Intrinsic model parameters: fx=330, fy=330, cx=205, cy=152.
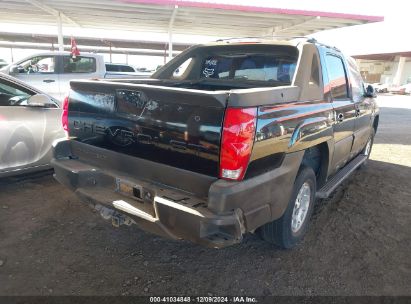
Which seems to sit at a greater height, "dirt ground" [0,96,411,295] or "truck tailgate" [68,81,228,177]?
"truck tailgate" [68,81,228,177]

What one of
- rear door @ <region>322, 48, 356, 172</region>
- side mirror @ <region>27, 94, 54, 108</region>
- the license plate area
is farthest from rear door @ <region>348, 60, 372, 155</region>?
side mirror @ <region>27, 94, 54, 108</region>

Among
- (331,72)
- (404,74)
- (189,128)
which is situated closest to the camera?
(189,128)

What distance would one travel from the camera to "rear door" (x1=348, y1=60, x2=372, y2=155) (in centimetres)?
434

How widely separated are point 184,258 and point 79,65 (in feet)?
25.3

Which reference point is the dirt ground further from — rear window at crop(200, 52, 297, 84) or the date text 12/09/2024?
rear window at crop(200, 52, 297, 84)

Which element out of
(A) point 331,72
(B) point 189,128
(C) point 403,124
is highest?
(A) point 331,72

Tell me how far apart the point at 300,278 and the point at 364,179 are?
10.4 ft

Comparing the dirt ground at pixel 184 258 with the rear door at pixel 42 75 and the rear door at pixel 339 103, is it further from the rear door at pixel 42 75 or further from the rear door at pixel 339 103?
the rear door at pixel 42 75

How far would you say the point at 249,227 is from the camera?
7.63 feet

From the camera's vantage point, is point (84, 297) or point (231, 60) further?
point (231, 60)

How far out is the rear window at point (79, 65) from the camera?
8.89m

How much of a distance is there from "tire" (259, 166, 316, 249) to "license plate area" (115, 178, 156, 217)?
1.12m

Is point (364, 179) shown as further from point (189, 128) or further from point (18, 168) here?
point (18, 168)

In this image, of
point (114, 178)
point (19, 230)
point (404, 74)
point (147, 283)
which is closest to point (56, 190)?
point (19, 230)
